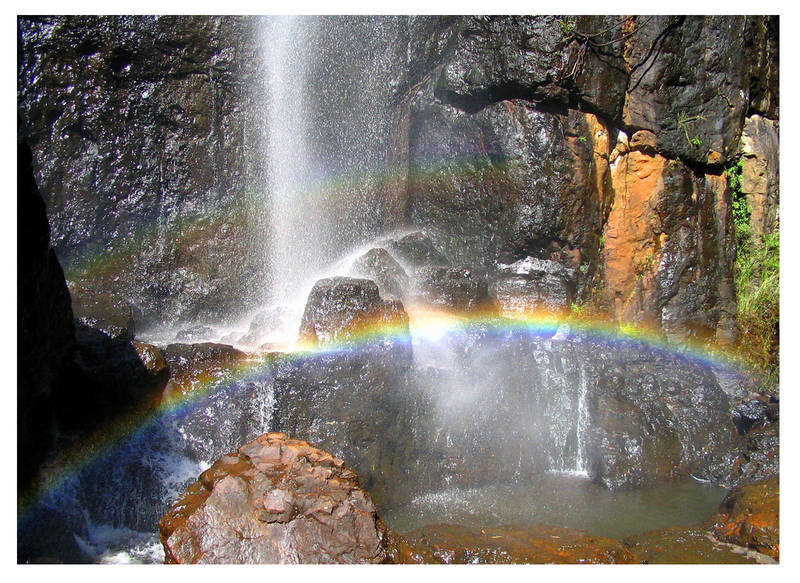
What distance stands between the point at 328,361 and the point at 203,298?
297 cm

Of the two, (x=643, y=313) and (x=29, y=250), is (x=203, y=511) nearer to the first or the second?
(x=29, y=250)

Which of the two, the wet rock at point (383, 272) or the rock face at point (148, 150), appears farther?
the wet rock at point (383, 272)

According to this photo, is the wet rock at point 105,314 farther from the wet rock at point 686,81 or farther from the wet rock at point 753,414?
the wet rock at point 753,414

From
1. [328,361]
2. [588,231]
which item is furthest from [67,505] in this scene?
[588,231]

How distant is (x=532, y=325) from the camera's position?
775 cm

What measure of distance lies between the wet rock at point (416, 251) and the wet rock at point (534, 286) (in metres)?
0.90

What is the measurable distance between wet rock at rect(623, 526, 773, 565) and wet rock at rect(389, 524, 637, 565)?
0.51 metres

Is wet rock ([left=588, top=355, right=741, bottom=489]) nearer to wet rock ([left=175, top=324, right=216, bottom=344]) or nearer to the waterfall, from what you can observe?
the waterfall

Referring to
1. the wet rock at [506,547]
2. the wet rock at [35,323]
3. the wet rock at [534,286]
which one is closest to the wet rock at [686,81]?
the wet rock at [534,286]

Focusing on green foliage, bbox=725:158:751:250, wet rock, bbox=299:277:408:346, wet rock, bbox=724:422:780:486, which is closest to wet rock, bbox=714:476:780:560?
wet rock, bbox=724:422:780:486

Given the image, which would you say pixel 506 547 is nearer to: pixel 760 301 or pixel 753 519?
pixel 753 519

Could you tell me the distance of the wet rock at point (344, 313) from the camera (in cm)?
610

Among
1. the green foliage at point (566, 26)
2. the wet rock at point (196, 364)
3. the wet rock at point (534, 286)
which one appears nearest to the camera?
the wet rock at point (196, 364)

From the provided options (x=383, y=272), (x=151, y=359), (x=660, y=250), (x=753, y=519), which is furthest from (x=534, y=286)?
(x=151, y=359)
